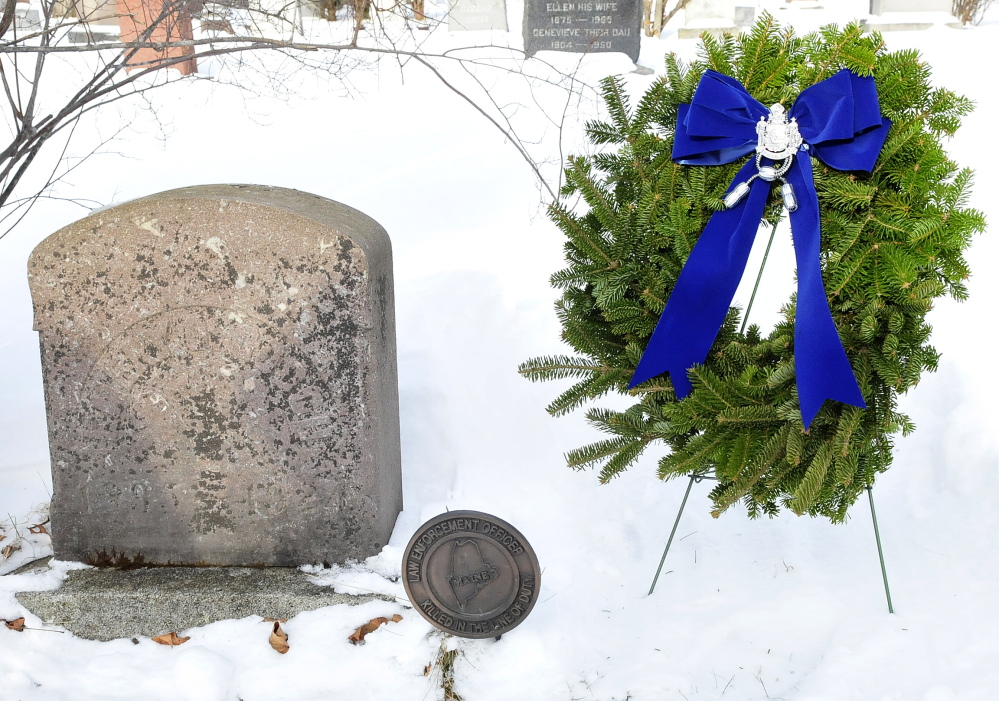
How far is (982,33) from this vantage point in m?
8.65

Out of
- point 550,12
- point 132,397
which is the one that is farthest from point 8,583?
point 550,12

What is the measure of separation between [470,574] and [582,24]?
701cm

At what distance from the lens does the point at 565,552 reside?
2.71 m

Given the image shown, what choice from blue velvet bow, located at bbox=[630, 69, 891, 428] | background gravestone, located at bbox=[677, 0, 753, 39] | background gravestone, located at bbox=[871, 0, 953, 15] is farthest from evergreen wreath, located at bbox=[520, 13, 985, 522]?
background gravestone, located at bbox=[871, 0, 953, 15]

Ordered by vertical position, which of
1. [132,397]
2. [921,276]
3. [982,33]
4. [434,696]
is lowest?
[434,696]

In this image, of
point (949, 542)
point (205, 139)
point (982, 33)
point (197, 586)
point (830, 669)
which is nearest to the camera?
point (830, 669)

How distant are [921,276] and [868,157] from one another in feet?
1.00

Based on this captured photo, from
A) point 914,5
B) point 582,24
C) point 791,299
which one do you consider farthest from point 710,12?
point 791,299

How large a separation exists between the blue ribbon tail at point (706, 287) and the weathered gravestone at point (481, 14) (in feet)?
28.1

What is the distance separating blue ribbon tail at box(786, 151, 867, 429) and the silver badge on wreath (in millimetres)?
79

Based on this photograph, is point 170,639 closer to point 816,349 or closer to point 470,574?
point 470,574

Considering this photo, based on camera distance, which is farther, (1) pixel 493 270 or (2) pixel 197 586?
(1) pixel 493 270

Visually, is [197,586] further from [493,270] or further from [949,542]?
[949,542]

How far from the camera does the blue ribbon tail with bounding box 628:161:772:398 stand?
6.86ft
